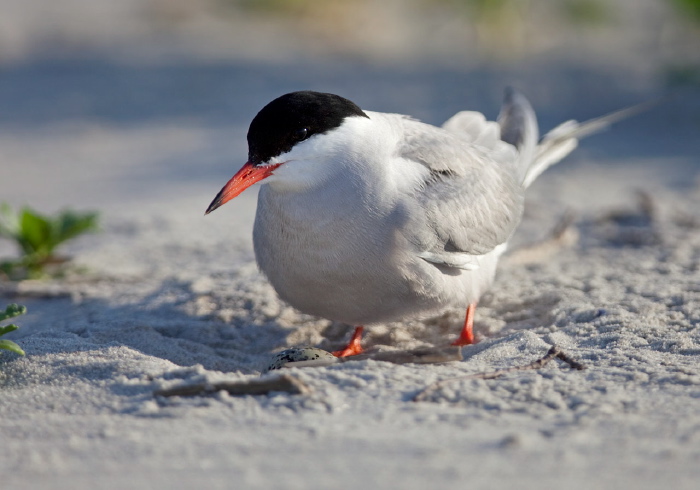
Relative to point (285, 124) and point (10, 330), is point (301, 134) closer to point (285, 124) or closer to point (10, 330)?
point (285, 124)

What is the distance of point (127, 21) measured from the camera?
14.8m

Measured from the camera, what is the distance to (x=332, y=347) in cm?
402

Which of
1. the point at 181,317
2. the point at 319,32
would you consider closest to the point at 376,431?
the point at 181,317

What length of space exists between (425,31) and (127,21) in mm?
5221

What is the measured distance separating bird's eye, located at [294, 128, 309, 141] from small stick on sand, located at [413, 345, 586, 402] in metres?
1.11

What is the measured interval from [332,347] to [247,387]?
1339mm

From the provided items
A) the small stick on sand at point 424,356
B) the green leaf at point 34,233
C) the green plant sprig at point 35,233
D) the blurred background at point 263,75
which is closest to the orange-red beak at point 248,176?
the small stick on sand at point 424,356

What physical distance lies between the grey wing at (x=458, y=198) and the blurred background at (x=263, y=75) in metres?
3.01

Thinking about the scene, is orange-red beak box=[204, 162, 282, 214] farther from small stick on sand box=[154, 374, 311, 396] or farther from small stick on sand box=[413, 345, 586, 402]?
small stick on sand box=[413, 345, 586, 402]

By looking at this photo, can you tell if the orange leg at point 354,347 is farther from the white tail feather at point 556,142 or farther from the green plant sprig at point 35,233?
the green plant sprig at point 35,233

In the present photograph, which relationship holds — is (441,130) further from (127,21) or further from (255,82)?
(127,21)

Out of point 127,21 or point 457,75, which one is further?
point 127,21

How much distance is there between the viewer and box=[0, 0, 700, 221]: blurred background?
8.06 meters

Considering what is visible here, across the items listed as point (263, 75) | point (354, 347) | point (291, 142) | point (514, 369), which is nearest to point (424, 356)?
point (514, 369)
